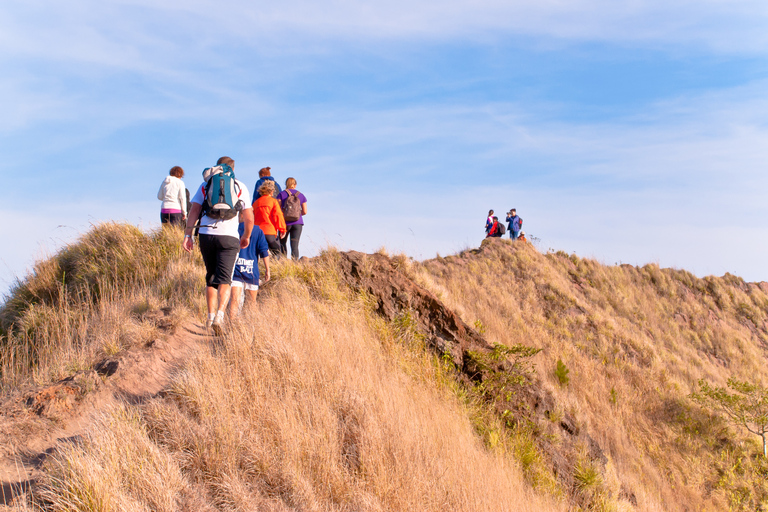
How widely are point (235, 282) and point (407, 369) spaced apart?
8.56 ft

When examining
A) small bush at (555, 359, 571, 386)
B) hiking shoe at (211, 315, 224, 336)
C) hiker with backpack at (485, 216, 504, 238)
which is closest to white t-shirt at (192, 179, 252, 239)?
hiking shoe at (211, 315, 224, 336)

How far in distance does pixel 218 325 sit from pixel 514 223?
17813 mm

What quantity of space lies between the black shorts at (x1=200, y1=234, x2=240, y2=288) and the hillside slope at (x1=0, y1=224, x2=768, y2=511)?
2.15 ft

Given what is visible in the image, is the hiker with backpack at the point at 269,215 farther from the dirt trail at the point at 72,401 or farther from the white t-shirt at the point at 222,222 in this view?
the dirt trail at the point at 72,401

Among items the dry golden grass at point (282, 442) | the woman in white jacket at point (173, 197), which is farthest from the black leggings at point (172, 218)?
the dry golden grass at point (282, 442)

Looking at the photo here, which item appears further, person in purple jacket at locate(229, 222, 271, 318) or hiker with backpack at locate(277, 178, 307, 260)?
hiker with backpack at locate(277, 178, 307, 260)

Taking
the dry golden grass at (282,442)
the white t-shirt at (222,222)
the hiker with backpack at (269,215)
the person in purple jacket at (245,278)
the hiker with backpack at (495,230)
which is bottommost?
the dry golden grass at (282,442)

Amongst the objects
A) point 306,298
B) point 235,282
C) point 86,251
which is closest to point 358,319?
point 306,298

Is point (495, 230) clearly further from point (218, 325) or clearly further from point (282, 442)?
point (282, 442)

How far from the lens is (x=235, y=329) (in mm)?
5406

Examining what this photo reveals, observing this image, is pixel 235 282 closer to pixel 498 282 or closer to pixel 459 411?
pixel 459 411

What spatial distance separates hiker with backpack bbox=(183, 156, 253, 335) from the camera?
19.0 ft

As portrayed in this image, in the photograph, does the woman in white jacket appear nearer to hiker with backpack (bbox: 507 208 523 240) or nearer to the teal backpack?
the teal backpack

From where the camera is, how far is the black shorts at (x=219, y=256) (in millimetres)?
5887
